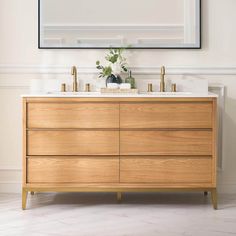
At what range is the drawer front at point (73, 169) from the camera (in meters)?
3.59

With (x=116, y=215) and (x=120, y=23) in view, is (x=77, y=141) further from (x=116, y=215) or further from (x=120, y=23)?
(x=120, y=23)

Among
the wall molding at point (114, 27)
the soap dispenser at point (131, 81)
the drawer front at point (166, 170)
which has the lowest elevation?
the drawer front at point (166, 170)

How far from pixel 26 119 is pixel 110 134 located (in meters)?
0.50

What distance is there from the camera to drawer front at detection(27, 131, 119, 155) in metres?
3.58

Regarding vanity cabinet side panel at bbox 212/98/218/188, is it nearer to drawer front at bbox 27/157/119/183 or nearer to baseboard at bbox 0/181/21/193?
drawer front at bbox 27/157/119/183

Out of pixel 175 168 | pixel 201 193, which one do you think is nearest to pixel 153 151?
pixel 175 168

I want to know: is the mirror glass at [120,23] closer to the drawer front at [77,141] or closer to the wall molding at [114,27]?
the wall molding at [114,27]

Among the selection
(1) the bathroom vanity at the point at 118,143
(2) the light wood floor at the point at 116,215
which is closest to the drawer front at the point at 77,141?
(1) the bathroom vanity at the point at 118,143

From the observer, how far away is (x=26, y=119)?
11.7ft

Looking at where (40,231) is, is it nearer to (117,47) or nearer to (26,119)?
(26,119)

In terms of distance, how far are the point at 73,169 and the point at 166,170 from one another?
0.55 metres

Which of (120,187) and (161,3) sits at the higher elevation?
(161,3)

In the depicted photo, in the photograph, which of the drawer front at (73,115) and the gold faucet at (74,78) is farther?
the gold faucet at (74,78)

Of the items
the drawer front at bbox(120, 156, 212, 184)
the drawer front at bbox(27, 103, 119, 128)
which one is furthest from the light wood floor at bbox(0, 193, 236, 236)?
the drawer front at bbox(27, 103, 119, 128)
